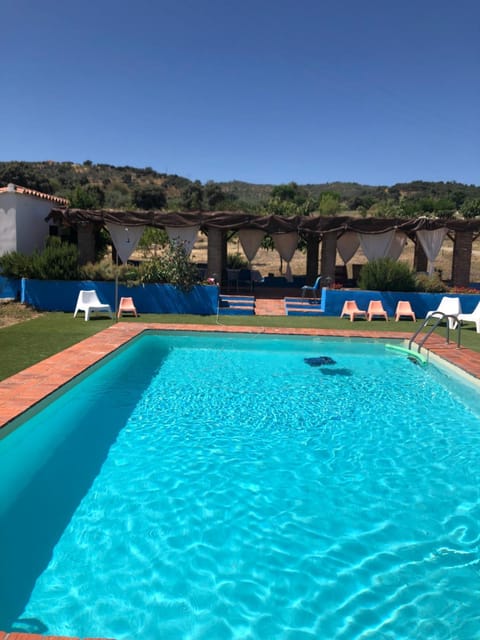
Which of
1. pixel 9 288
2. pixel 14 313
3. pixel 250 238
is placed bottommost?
pixel 14 313

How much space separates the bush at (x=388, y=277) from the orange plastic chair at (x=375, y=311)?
103cm

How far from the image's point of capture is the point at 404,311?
14.9 meters

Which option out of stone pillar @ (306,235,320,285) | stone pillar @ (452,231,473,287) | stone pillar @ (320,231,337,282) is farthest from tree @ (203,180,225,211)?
stone pillar @ (452,231,473,287)

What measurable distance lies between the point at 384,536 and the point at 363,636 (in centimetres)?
118

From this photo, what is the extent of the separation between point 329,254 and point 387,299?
3.02 meters

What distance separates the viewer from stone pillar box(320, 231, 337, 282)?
57.1 feet

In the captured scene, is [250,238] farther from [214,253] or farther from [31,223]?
[31,223]

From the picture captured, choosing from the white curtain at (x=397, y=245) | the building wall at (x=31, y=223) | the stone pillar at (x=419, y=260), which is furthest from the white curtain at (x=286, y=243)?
the building wall at (x=31, y=223)

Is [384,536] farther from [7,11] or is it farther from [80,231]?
[80,231]

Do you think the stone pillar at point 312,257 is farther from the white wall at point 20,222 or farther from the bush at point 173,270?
the white wall at point 20,222

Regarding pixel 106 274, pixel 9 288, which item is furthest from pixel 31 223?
pixel 106 274

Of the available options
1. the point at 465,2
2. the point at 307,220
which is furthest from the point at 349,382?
the point at 465,2

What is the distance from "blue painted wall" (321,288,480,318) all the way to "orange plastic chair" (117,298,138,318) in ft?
19.6

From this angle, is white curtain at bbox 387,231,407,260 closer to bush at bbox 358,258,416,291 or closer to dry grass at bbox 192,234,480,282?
bush at bbox 358,258,416,291
